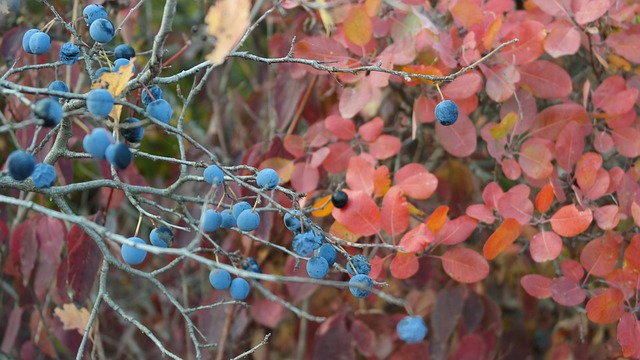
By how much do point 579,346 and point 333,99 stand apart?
0.71 meters

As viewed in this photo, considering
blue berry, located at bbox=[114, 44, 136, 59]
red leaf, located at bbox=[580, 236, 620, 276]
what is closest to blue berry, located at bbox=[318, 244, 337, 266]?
blue berry, located at bbox=[114, 44, 136, 59]

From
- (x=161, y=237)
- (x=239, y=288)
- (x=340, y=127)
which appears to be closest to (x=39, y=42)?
(x=161, y=237)

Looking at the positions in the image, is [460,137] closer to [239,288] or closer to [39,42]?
[239,288]

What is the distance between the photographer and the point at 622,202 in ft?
3.59

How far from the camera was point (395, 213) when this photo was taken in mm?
989

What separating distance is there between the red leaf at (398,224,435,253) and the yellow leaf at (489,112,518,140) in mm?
221

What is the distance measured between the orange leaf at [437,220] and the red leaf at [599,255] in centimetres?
24

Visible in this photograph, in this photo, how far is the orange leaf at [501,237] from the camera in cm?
100

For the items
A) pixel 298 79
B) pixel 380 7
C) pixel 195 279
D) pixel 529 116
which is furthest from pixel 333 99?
pixel 195 279

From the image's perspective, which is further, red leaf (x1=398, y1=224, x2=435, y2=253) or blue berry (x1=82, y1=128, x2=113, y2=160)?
red leaf (x1=398, y1=224, x2=435, y2=253)

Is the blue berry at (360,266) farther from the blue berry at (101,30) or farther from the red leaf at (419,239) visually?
the blue berry at (101,30)

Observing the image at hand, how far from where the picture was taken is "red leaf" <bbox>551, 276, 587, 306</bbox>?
1062 mm

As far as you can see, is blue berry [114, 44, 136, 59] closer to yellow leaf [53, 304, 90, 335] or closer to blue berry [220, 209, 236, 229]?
blue berry [220, 209, 236, 229]

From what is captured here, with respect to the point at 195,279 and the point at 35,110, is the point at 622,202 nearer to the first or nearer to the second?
the point at 35,110
